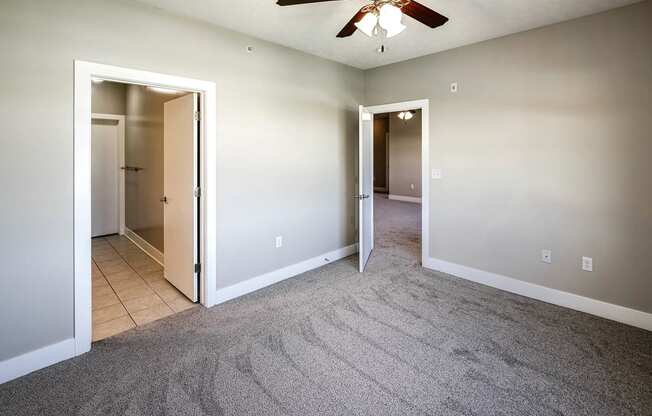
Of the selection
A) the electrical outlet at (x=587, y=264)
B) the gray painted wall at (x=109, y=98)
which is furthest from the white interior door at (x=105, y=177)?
the electrical outlet at (x=587, y=264)

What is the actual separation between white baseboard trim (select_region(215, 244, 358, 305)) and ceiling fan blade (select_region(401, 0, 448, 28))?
2.76 metres

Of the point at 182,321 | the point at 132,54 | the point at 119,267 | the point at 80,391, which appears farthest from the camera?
the point at 119,267

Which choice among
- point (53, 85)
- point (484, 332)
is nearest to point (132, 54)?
point (53, 85)

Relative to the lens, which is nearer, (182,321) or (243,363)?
(243,363)

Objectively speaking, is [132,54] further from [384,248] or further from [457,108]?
[384,248]

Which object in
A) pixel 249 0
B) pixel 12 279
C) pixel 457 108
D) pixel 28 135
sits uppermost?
pixel 249 0

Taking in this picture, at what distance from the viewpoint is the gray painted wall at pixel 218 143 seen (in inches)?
83.0

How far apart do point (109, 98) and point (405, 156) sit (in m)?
7.91

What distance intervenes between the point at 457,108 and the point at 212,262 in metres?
3.12

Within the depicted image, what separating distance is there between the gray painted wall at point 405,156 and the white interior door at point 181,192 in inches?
314

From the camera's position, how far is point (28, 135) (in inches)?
83.7

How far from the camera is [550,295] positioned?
10.6 feet

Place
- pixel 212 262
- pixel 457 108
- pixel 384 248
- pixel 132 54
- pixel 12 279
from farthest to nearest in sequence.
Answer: pixel 384 248, pixel 457 108, pixel 212 262, pixel 132 54, pixel 12 279

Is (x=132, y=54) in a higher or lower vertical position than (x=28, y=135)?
higher
